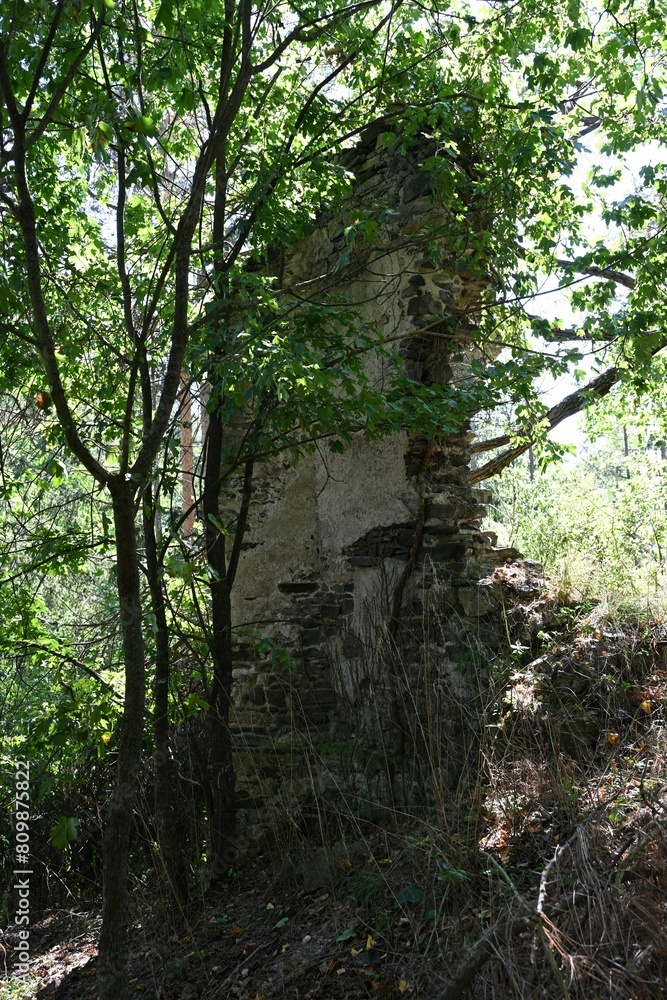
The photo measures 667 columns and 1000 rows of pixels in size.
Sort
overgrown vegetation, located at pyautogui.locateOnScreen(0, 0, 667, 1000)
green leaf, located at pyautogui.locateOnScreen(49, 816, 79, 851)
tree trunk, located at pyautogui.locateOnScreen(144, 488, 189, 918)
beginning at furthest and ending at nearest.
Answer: tree trunk, located at pyautogui.locateOnScreen(144, 488, 189, 918)
overgrown vegetation, located at pyautogui.locateOnScreen(0, 0, 667, 1000)
green leaf, located at pyautogui.locateOnScreen(49, 816, 79, 851)

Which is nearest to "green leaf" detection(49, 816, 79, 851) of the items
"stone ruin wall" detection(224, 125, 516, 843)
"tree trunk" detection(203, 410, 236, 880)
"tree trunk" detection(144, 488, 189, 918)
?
"tree trunk" detection(144, 488, 189, 918)

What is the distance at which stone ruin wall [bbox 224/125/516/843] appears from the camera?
199 inches

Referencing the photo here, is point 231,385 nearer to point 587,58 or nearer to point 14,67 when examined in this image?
point 14,67

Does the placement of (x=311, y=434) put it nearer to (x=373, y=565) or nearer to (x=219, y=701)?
(x=373, y=565)

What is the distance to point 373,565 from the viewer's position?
18.6 feet

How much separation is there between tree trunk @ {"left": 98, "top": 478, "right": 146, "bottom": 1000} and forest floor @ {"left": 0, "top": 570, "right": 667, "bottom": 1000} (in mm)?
766

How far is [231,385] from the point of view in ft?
13.2

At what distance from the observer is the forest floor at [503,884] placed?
9.61ft

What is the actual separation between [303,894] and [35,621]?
2324mm

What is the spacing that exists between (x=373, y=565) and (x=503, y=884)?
2666 mm

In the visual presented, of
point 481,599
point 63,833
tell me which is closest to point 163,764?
point 63,833

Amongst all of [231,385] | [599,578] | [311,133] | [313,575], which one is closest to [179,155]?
[311,133]

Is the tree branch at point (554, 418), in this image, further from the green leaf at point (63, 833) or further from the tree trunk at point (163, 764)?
the green leaf at point (63, 833)

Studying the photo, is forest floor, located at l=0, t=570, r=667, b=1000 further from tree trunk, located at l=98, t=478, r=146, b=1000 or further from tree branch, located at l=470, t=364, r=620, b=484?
tree branch, located at l=470, t=364, r=620, b=484
